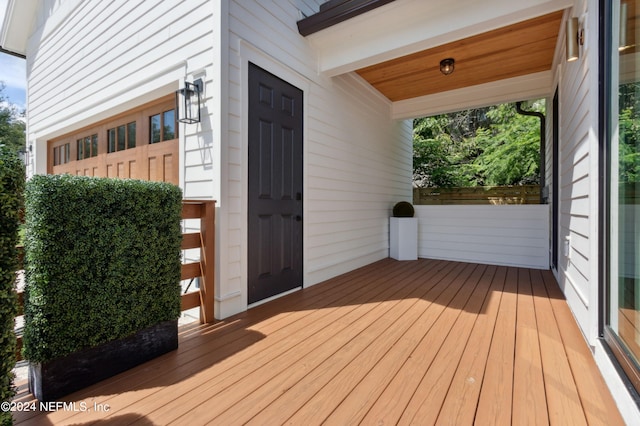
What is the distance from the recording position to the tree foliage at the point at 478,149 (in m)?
8.18

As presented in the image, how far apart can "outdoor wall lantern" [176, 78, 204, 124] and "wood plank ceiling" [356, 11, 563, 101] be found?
2502 mm

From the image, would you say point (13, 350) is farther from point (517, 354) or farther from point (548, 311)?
point (548, 311)

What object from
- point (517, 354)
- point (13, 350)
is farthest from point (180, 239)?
point (517, 354)

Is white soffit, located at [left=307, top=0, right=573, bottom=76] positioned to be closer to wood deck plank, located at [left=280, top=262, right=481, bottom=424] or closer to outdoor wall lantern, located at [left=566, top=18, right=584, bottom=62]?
outdoor wall lantern, located at [left=566, top=18, right=584, bottom=62]

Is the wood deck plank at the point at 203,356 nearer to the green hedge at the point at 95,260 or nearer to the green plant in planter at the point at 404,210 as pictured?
the green hedge at the point at 95,260

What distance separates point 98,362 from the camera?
169cm

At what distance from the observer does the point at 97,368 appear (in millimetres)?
1684

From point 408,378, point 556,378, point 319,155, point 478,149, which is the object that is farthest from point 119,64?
point 478,149

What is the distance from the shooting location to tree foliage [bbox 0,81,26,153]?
11.3 metres

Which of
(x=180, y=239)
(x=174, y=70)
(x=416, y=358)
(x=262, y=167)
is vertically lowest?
(x=416, y=358)

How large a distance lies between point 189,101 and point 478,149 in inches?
427

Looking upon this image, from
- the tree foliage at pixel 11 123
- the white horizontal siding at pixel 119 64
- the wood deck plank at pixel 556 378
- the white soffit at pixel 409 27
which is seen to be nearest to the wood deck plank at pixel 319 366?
the wood deck plank at pixel 556 378

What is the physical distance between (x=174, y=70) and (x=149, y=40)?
27.5 inches

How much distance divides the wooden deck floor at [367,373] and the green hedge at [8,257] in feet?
1.32
